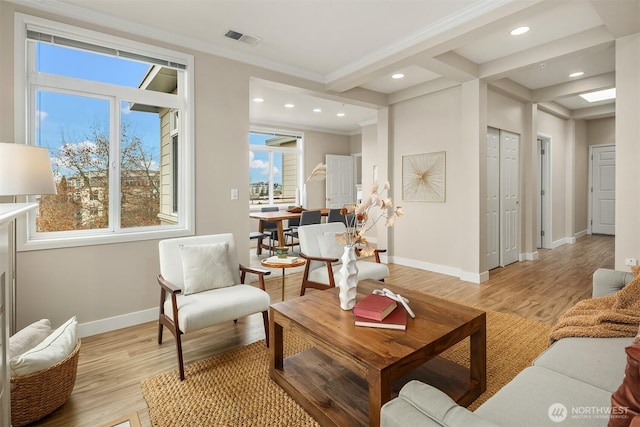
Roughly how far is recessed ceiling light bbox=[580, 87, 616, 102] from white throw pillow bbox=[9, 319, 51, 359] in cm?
737

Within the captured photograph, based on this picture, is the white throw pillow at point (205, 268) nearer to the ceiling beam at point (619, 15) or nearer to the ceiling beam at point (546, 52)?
the ceiling beam at point (619, 15)

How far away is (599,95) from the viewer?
5691mm

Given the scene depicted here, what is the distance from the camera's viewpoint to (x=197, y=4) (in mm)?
2736

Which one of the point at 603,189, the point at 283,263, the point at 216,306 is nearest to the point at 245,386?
the point at 216,306

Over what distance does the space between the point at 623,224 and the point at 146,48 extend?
4705 mm

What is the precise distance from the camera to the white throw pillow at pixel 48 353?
1.69 metres

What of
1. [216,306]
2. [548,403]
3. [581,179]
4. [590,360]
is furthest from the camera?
[581,179]

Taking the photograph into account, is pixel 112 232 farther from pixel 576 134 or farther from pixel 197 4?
pixel 576 134

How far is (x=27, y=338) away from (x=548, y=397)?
2.75 metres

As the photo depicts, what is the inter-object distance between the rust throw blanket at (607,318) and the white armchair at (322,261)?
150 centimetres

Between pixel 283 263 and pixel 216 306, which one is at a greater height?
pixel 283 263

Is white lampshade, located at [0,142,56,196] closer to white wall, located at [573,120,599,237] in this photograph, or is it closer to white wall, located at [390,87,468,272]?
white wall, located at [390,87,468,272]

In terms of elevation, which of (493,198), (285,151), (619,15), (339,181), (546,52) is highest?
(546,52)

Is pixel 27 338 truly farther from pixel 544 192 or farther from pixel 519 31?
pixel 544 192
